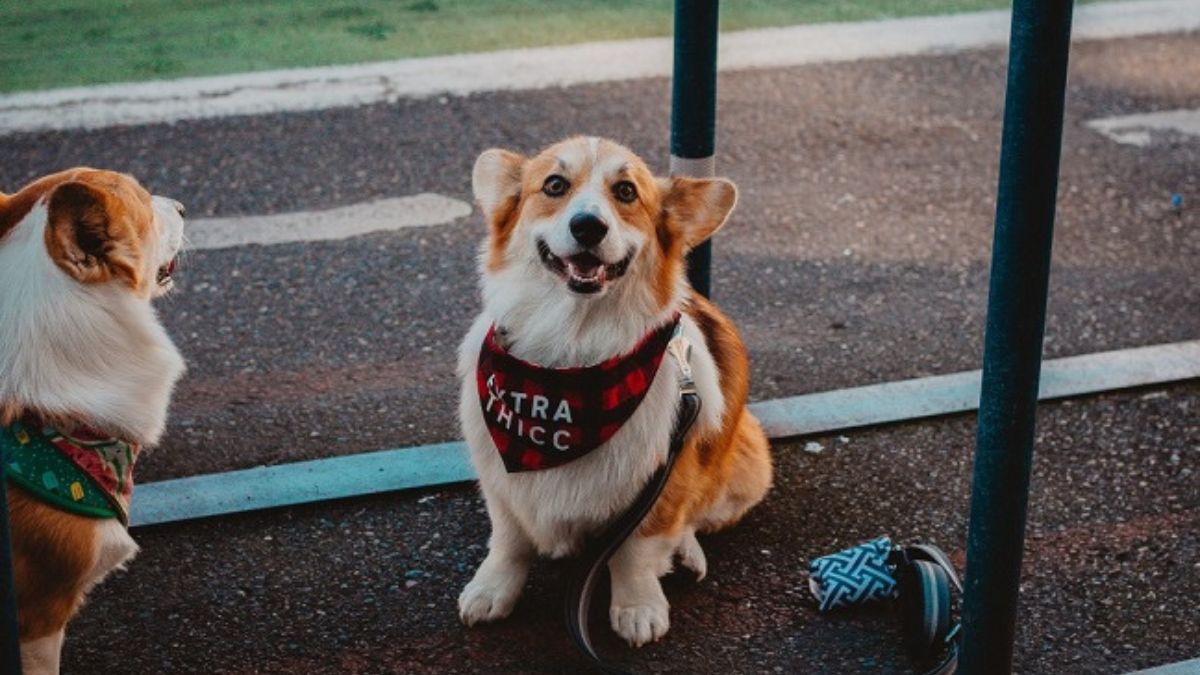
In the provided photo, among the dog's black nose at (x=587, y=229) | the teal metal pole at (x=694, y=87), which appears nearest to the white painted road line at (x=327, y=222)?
the teal metal pole at (x=694, y=87)

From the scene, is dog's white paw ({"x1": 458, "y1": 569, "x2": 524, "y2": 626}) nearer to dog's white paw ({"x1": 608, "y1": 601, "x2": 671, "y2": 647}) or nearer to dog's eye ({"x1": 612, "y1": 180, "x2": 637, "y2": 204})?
dog's white paw ({"x1": 608, "y1": 601, "x2": 671, "y2": 647})

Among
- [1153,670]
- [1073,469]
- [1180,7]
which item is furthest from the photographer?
[1180,7]

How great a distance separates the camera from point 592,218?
2.91 meters

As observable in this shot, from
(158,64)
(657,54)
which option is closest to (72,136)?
(158,64)

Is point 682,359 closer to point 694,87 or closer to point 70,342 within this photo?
point 694,87

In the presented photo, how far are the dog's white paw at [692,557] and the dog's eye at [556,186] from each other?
0.88 meters

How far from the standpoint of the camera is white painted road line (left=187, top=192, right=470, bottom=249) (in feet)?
16.8

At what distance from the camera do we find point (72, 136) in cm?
575

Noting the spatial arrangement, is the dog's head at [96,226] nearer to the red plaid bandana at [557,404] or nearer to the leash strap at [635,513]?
the red plaid bandana at [557,404]

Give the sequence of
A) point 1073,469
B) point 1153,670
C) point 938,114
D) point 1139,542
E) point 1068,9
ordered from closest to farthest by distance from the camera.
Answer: point 1068,9, point 1153,670, point 1139,542, point 1073,469, point 938,114

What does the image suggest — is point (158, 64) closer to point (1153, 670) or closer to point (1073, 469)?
point (1073, 469)

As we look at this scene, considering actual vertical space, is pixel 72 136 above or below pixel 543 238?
below

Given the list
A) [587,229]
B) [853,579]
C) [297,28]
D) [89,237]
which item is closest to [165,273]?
[89,237]

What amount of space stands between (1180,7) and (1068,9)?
19.2ft
